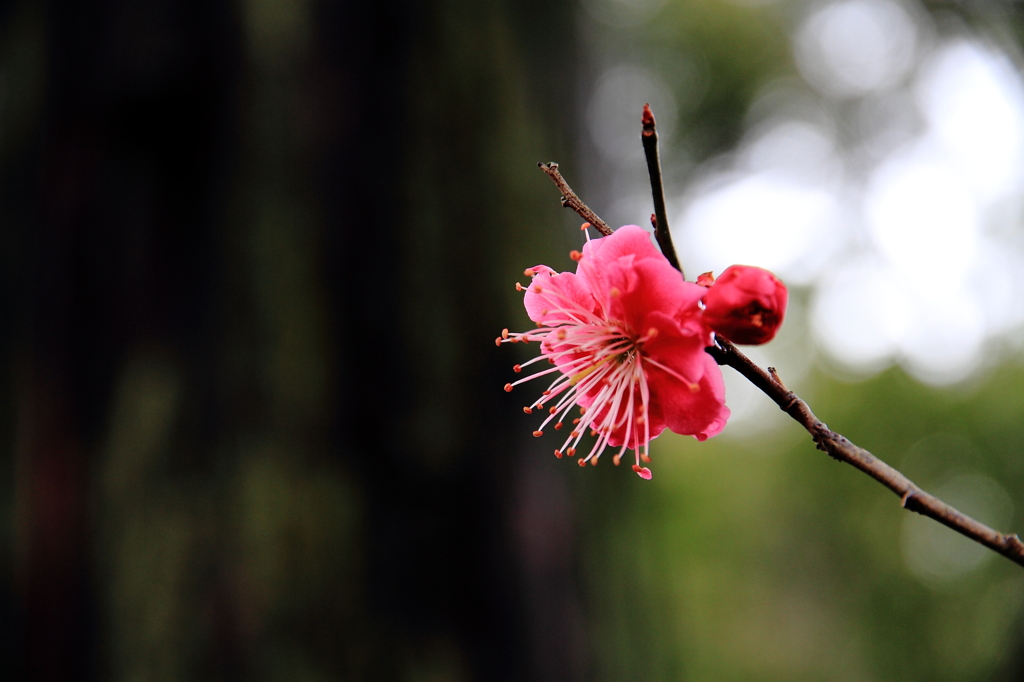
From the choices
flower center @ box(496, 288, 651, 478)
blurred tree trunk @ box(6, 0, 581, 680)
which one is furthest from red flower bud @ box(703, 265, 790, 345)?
blurred tree trunk @ box(6, 0, 581, 680)

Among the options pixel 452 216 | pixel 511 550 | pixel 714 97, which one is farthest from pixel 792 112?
pixel 511 550

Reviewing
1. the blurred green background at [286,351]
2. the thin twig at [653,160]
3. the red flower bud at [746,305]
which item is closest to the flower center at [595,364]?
the red flower bud at [746,305]

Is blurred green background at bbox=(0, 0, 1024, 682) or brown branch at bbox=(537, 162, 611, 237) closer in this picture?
brown branch at bbox=(537, 162, 611, 237)

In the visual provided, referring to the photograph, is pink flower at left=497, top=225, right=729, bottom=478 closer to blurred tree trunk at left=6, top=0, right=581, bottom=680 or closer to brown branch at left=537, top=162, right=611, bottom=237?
brown branch at left=537, top=162, right=611, bottom=237

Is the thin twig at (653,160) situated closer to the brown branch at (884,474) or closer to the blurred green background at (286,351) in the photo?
the brown branch at (884,474)

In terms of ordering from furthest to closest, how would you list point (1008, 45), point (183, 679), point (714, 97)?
point (714, 97) → point (183, 679) → point (1008, 45)

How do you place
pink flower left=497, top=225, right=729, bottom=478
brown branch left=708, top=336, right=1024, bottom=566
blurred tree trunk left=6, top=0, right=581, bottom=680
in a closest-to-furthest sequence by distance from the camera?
brown branch left=708, top=336, right=1024, bottom=566
pink flower left=497, top=225, right=729, bottom=478
blurred tree trunk left=6, top=0, right=581, bottom=680

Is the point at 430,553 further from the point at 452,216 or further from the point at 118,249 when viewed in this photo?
the point at 118,249
